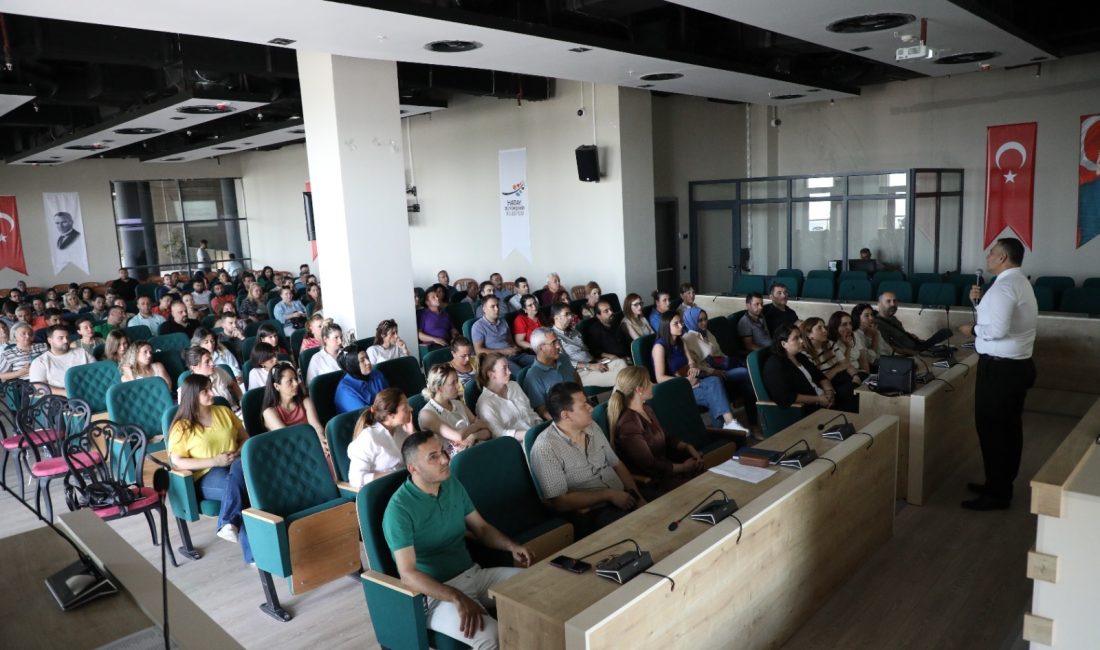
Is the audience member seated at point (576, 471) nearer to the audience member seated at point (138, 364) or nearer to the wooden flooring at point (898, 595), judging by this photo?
the wooden flooring at point (898, 595)

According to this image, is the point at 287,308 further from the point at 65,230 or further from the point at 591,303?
the point at 65,230

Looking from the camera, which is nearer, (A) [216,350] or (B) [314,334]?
(A) [216,350]

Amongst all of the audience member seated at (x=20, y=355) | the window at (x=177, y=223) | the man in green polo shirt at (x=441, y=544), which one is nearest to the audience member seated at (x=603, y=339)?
Answer: the man in green polo shirt at (x=441, y=544)

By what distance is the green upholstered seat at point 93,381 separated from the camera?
6.24 metres

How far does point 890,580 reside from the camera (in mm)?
4109

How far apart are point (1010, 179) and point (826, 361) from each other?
22.3 ft

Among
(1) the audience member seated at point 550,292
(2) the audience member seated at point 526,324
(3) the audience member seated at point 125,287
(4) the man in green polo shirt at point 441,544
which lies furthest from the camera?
(3) the audience member seated at point 125,287

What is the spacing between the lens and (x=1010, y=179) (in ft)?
36.4

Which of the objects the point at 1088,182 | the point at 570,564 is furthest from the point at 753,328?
the point at 1088,182

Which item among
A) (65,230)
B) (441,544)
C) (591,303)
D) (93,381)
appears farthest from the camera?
(65,230)

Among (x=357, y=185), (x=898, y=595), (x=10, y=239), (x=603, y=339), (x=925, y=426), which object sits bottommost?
(x=898, y=595)

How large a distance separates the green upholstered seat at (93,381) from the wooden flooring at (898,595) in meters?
1.75

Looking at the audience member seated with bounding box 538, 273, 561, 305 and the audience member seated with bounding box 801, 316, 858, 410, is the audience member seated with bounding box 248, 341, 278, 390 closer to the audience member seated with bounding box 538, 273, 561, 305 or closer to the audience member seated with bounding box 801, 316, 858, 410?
the audience member seated with bounding box 801, 316, 858, 410

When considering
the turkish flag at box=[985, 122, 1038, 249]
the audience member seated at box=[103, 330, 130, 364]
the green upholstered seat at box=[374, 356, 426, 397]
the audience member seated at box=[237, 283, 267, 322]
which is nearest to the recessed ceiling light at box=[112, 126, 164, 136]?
the audience member seated at box=[237, 283, 267, 322]
